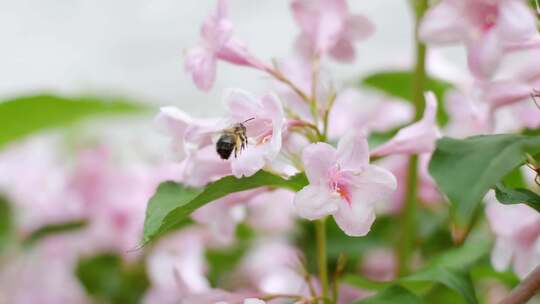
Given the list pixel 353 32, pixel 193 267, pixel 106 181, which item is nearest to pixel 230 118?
pixel 353 32

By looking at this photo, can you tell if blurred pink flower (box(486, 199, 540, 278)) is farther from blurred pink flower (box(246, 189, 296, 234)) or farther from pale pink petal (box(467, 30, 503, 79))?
blurred pink flower (box(246, 189, 296, 234))

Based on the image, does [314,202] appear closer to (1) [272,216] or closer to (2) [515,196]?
(2) [515,196]

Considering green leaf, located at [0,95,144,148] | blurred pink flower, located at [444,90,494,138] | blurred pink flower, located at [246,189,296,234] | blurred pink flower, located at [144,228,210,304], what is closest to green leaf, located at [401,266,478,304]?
blurred pink flower, located at [444,90,494,138]

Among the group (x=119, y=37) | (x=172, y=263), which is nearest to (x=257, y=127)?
(x=172, y=263)

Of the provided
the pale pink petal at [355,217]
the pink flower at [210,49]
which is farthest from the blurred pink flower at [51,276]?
the pale pink petal at [355,217]

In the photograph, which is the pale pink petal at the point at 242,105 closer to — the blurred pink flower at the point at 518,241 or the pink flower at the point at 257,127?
the pink flower at the point at 257,127

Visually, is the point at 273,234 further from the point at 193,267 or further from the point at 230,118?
the point at 230,118

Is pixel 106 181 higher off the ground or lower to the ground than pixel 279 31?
higher
